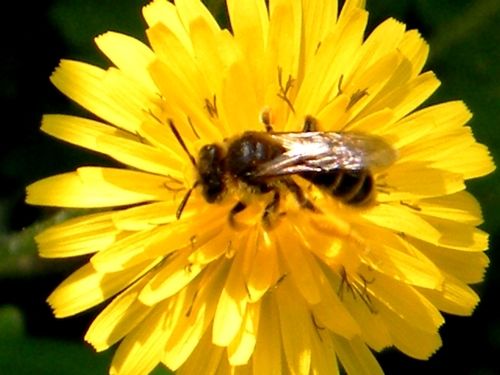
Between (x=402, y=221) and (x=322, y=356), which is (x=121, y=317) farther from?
(x=402, y=221)

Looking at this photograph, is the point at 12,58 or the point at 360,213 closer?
the point at 360,213

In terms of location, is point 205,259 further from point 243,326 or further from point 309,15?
point 309,15

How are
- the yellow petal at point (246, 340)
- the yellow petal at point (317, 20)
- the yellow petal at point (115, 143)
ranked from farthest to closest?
the yellow petal at point (317, 20), the yellow petal at point (115, 143), the yellow petal at point (246, 340)

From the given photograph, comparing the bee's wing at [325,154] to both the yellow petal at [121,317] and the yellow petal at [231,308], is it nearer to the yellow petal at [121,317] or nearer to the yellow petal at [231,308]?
the yellow petal at [231,308]

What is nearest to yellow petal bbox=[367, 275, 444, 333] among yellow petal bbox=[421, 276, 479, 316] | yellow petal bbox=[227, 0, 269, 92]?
yellow petal bbox=[421, 276, 479, 316]

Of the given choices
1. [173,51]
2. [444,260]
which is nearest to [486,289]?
[444,260]

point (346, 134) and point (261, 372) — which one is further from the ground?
point (346, 134)

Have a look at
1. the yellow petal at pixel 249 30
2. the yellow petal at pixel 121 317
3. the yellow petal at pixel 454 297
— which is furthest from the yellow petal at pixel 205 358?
the yellow petal at pixel 249 30

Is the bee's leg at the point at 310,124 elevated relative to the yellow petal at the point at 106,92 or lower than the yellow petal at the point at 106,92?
lower
